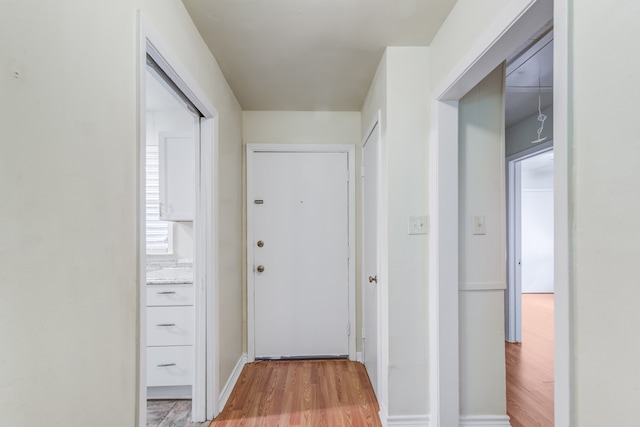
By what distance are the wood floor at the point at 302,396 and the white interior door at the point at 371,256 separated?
0.17 meters

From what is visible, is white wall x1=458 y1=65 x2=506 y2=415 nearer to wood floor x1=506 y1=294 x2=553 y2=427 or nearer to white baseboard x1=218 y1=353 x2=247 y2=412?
wood floor x1=506 y1=294 x2=553 y2=427

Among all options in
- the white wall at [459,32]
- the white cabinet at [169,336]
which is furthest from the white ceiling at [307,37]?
the white cabinet at [169,336]

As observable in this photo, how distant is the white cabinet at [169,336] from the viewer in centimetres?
213

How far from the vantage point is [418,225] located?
184 cm

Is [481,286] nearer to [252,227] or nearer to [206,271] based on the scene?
[206,271]

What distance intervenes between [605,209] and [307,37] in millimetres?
1647

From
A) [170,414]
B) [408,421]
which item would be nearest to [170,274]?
[170,414]

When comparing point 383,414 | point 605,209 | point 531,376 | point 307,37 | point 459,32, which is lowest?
point 531,376

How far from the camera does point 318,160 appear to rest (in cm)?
289

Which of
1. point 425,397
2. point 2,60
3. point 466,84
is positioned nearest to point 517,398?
point 425,397

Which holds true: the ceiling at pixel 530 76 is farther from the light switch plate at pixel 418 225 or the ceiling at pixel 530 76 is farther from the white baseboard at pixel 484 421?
the white baseboard at pixel 484 421

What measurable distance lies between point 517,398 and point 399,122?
7.50 feet

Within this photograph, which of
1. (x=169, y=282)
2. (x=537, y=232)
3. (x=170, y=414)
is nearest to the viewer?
(x=170, y=414)

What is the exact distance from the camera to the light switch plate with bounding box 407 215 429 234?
6.03ft
